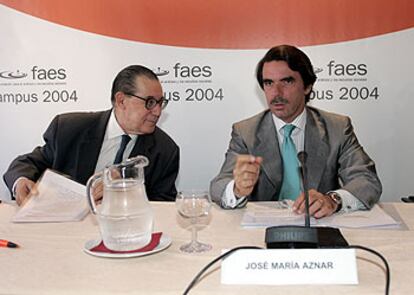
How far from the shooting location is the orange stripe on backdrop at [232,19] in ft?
9.43

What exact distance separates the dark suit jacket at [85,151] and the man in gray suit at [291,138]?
1.21ft

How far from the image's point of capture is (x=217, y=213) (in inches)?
78.5

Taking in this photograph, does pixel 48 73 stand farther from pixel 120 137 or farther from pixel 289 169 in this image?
pixel 289 169

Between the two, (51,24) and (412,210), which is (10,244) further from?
(51,24)

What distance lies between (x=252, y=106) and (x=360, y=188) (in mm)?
1060

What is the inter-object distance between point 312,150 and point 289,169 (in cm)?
15

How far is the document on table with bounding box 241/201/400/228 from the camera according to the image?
176 cm

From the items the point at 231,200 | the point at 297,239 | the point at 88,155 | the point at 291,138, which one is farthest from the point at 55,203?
the point at 291,138

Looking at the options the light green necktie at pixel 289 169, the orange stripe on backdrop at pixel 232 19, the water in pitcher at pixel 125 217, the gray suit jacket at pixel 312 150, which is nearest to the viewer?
the water in pitcher at pixel 125 217

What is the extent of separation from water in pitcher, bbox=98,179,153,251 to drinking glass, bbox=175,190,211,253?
0.11 metres

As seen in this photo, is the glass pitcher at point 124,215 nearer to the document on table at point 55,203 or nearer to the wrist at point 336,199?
the document on table at point 55,203

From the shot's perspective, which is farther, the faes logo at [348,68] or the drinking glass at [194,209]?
the faes logo at [348,68]

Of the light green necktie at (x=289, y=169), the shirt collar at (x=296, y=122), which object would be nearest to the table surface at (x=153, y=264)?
the light green necktie at (x=289, y=169)

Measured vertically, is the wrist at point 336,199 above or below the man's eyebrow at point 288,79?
below
